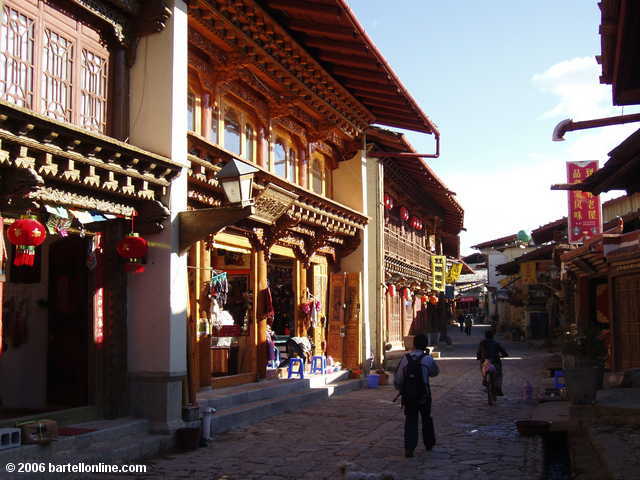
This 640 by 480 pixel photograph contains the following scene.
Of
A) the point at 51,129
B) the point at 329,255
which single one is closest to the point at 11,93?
the point at 51,129

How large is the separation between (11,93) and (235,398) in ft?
21.5

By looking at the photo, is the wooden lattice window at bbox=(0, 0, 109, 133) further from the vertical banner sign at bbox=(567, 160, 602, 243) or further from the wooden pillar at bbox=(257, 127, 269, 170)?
the vertical banner sign at bbox=(567, 160, 602, 243)

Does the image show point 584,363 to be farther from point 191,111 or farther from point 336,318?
point 191,111

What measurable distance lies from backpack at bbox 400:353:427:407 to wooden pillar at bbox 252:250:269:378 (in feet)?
17.5

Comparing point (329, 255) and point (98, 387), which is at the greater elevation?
point (329, 255)

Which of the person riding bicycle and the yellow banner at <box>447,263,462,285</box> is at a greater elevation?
the yellow banner at <box>447,263,462,285</box>

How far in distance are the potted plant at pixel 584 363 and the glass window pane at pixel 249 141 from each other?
7.05m

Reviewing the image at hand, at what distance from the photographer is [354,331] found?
18.5 metres

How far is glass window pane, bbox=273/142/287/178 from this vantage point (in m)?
15.9

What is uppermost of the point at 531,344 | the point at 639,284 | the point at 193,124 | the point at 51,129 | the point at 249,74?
the point at 249,74

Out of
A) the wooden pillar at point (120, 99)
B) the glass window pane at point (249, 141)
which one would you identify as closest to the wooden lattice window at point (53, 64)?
the wooden pillar at point (120, 99)

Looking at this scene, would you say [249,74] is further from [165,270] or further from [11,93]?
[11,93]

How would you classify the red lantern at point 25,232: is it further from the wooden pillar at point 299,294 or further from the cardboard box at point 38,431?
the wooden pillar at point 299,294

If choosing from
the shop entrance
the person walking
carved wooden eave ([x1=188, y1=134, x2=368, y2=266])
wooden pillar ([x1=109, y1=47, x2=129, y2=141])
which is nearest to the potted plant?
the person walking
